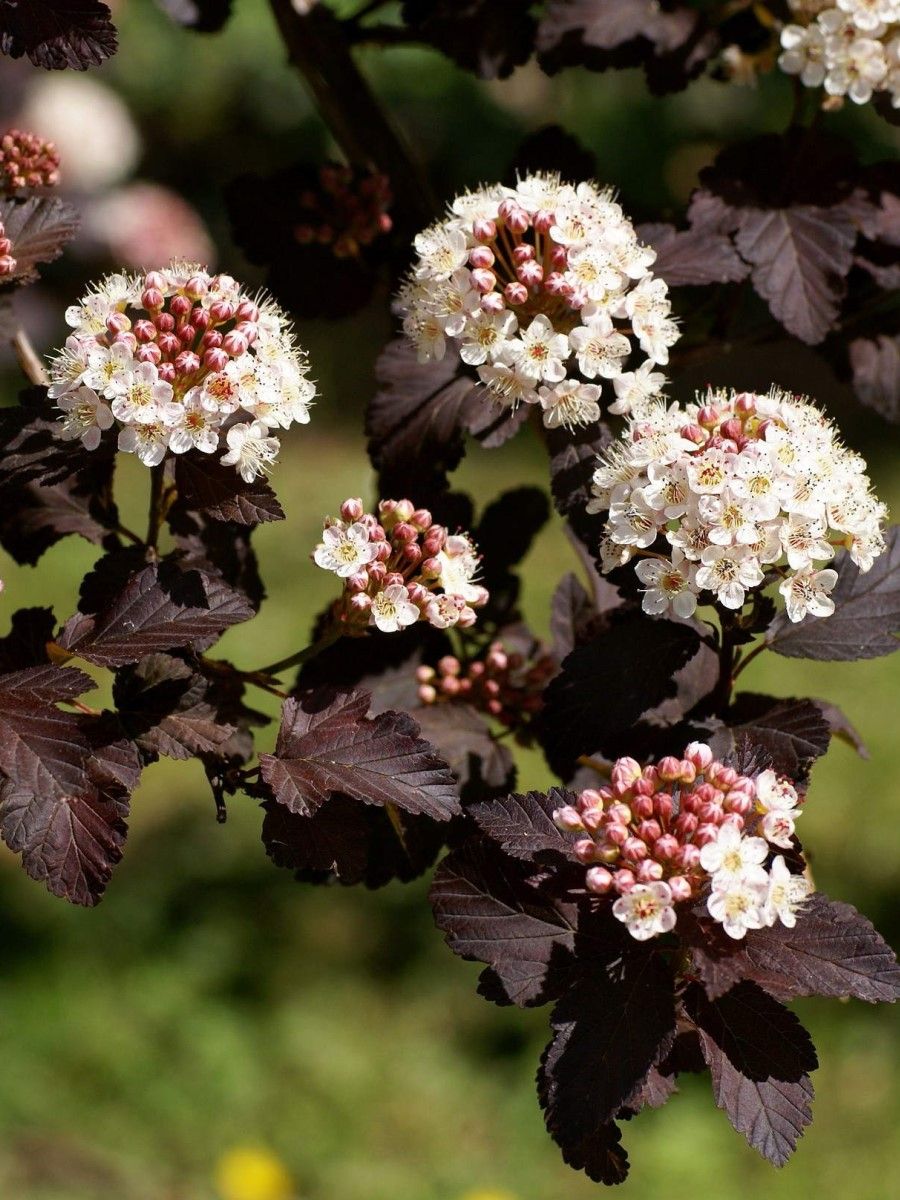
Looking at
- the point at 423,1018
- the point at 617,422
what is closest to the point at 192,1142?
the point at 423,1018

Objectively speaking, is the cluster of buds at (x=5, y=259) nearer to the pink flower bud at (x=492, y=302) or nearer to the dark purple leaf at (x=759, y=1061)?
the pink flower bud at (x=492, y=302)

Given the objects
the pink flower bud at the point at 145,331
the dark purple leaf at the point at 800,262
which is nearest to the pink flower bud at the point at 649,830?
the pink flower bud at the point at 145,331

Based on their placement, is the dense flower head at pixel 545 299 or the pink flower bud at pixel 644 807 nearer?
the pink flower bud at pixel 644 807

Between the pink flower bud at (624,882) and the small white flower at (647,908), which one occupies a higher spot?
the pink flower bud at (624,882)

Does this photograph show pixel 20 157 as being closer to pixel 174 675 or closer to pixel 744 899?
pixel 174 675

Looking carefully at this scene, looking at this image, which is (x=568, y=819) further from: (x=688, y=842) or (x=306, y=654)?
(x=306, y=654)

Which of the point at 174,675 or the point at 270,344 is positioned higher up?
the point at 270,344

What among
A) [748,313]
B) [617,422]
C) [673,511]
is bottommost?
[748,313]
